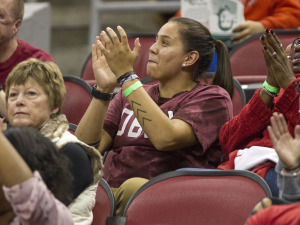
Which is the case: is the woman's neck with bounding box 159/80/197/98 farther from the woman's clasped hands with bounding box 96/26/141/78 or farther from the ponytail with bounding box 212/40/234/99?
the woman's clasped hands with bounding box 96/26/141/78

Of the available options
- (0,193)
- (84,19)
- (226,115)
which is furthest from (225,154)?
(84,19)

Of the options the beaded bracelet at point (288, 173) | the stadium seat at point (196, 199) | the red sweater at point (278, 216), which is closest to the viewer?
the red sweater at point (278, 216)

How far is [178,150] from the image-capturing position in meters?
3.31

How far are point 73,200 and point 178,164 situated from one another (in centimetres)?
64

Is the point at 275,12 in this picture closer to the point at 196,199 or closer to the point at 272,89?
the point at 272,89

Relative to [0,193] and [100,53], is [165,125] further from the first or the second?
[0,193]

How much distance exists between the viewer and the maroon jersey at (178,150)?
3.28 meters

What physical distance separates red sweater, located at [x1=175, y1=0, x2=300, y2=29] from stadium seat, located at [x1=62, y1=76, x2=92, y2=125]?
4.35 ft

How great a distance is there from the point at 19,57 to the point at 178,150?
3.27 ft

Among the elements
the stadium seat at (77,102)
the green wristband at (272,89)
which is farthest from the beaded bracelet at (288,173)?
the stadium seat at (77,102)

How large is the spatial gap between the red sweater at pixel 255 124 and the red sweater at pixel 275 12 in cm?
168

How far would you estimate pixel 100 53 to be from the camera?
345cm

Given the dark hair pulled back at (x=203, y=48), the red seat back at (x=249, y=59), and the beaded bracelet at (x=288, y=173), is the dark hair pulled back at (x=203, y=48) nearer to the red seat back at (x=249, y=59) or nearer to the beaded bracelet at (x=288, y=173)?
the red seat back at (x=249, y=59)

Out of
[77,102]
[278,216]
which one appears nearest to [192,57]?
[77,102]
